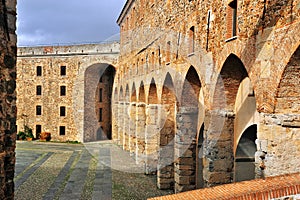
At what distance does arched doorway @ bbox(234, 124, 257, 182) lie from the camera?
10.1m

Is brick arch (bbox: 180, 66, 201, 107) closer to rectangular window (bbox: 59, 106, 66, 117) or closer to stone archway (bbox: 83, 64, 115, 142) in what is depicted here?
stone archway (bbox: 83, 64, 115, 142)

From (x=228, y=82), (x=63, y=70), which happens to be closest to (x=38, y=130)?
(x=63, y=70)

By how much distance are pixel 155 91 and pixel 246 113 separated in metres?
5.72

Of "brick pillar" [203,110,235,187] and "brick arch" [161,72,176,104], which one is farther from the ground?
"brick arch" [161,72,176,104]

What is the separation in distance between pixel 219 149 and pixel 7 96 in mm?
5179

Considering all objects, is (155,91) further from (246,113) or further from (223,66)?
(223,66)

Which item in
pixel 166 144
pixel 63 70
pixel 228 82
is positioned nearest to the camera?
pixel 228 82

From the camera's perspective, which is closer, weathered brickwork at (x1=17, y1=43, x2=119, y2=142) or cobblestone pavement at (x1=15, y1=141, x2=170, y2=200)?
cobblestone pavement at (x1=15, y1=141, x2=170, y2=200)

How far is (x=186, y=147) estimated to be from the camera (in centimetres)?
1048

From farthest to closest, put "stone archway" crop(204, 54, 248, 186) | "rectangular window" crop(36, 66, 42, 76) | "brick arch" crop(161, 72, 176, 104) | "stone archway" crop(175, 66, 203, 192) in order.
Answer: "rectangular window" crop(36, 66, 42, 76) < "brick arch" crop(161, 72, 176, 104) < "stone archway" crop(175, 66, 203, 192) < "stone archway" crop(204, 54, 248, 186)

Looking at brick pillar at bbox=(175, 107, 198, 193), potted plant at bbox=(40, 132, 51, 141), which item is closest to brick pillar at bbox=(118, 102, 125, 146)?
potted plant at bbox=(40, 132, 51, 141)

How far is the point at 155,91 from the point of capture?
14.3 metres

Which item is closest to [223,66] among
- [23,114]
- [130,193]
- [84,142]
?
[130,193]

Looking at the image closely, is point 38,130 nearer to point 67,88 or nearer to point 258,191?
point 67,88
